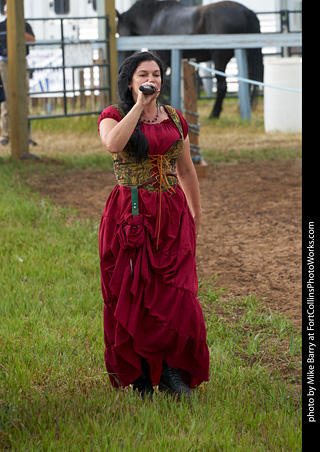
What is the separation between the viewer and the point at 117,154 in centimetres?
362

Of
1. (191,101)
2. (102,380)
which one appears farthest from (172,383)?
(191,101)

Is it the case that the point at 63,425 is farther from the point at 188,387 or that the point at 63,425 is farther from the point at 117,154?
the point at 117,154

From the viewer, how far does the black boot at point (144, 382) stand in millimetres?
3652

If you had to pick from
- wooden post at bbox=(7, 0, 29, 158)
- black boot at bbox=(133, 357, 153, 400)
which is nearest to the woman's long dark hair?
black boot at bbox=(133, 357, 153, 400)

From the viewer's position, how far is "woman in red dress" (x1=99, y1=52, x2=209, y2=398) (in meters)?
3.53

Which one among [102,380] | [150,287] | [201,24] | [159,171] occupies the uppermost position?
[201,24]

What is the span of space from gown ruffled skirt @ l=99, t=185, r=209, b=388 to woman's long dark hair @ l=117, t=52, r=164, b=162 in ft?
A: 0.69

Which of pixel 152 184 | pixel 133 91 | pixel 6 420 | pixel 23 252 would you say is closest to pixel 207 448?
pixel 6 420

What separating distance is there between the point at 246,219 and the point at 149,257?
436cm

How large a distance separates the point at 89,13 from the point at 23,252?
48.1 ft

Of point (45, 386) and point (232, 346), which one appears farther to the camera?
point (232, 346)

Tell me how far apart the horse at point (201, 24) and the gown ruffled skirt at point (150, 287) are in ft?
41.0

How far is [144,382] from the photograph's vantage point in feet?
12.1

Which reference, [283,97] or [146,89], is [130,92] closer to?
[146,89]
